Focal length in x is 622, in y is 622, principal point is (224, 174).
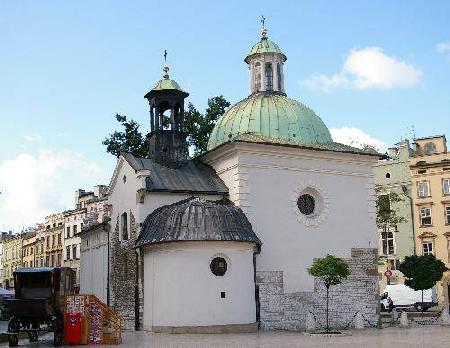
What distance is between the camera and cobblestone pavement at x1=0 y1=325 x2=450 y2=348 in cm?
1962

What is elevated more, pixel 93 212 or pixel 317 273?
pixel 93 212

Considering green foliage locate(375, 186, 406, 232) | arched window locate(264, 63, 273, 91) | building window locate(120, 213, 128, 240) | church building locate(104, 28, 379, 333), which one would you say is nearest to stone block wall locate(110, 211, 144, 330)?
church building locate(104, 28, 379, 333)

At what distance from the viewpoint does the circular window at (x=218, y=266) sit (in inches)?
998

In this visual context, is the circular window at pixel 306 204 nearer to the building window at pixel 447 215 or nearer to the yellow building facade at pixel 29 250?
the building window at pixel 447 215

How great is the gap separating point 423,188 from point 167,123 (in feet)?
102

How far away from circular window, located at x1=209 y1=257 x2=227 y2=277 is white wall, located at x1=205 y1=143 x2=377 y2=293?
252cm

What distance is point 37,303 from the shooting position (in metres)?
19.8

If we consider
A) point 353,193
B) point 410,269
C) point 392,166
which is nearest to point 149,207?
point 353,193

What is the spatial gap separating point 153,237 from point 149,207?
2.15 metres

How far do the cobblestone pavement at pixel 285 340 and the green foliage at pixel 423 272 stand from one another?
16444 millimetres

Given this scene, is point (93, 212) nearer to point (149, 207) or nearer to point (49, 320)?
point (149, 207)

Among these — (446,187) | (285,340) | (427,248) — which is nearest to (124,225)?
(285,340)

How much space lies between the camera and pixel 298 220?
28.9 m

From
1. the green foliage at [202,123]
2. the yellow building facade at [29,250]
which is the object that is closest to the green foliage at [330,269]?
the green foliage at [202,123]
